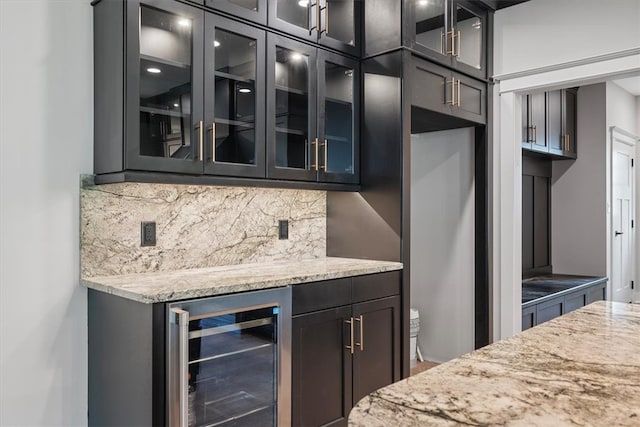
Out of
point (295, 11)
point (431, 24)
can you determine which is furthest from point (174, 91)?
point (431, 24)

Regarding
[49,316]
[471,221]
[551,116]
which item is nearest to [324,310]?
[49,316]

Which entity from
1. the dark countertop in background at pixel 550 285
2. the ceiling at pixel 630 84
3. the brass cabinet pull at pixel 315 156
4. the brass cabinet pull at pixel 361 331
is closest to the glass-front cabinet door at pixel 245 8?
the brass cabinet pull at pixel 315 156

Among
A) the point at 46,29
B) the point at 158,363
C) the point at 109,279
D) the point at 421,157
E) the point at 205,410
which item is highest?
the point at 46,29

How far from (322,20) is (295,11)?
18cm

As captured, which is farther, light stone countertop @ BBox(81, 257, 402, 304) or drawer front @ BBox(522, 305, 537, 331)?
drawer front @ BBox(522, 305, 537, 331)

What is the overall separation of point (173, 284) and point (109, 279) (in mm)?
394

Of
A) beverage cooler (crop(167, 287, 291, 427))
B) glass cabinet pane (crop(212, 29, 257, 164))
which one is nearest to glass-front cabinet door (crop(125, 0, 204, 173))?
glass cabinet pane (crop(212, 29, 257, 164))

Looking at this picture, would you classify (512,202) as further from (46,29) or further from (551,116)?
(46,29)

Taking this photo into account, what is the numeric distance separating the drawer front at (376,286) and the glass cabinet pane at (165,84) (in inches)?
43.3

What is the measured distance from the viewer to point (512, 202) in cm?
353

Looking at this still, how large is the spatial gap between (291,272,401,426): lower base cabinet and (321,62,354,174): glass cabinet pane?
2.40 feet

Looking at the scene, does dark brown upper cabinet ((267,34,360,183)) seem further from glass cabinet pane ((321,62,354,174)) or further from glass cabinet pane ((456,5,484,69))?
glass cabinet pane ((456,5,484,69))

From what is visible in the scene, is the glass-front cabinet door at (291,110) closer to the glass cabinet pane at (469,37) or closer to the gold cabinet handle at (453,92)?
the gold cabinet handle at (453,92)

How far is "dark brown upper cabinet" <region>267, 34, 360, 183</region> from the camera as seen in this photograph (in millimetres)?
2594
